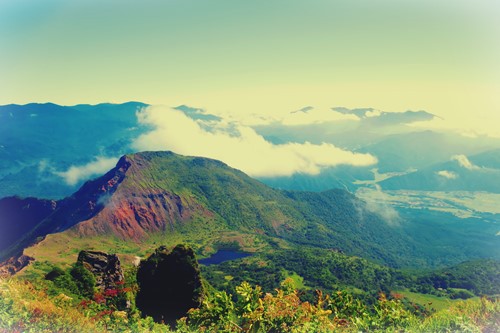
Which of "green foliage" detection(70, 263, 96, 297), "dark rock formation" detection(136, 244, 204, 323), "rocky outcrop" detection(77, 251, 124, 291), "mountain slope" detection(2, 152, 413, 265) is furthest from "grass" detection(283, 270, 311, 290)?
"green foliage" detection(70, 263, 96, 297)

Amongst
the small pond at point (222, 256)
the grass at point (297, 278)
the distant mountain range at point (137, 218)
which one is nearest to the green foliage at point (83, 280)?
the distant mountain range at point (137, 218)

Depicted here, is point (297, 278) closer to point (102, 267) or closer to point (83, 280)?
point (102, 267)

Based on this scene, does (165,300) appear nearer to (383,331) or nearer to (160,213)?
(383,331)

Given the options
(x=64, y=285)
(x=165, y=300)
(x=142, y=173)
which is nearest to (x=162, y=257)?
(x=165, y=300)

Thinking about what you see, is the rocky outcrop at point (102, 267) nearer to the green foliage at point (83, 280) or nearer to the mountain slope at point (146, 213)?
the green foliage at point (83, 280)

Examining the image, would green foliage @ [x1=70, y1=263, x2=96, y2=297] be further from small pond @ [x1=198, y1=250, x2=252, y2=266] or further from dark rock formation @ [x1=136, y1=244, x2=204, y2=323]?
small pond @ [x1=198, y1=250, x2=252, y2=266]

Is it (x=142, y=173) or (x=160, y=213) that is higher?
(x=142, y=173)

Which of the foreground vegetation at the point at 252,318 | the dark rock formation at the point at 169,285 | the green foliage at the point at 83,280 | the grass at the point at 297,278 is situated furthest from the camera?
the grass at the point at 297,278
